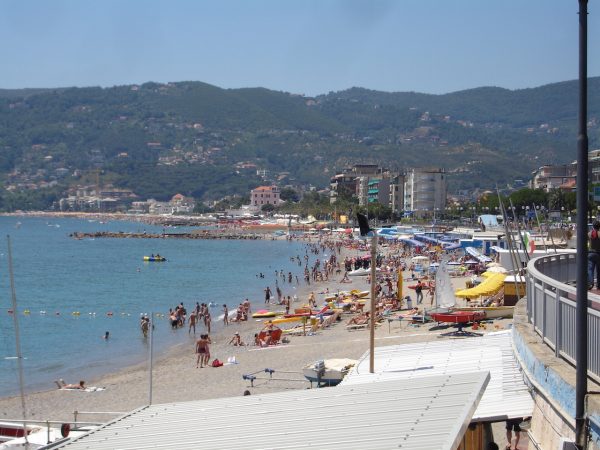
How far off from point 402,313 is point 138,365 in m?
8.09

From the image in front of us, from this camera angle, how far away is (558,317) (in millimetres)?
7430

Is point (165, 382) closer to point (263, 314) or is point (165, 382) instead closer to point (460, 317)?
point (460, 317)

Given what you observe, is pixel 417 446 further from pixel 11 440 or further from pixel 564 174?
pixel 564 174

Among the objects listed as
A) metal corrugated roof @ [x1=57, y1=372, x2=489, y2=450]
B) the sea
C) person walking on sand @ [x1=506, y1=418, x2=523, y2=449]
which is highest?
metal corrugated roof @ [x1=57, y1=372, x2=489, y2=450]

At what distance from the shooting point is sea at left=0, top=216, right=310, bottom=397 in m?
26.8

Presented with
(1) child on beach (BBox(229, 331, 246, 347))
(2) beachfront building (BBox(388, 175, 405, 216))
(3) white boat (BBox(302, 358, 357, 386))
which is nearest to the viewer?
(3) white boat (BBox(302, 358, 357, 386))

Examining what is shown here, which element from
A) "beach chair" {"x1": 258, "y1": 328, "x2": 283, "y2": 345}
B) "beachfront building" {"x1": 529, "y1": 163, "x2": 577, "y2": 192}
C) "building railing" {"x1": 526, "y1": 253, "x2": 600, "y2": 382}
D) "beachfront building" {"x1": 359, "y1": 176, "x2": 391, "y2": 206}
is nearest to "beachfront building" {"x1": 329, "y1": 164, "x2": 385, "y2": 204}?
"beachfront building" {"x1": 359, "y1": 176, "x2": 391, "y2": 206}

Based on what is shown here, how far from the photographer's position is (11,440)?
1362 cm

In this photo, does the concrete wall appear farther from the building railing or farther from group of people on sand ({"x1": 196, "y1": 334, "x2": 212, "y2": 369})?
group of people on sand ({"x1": 196, "y1": 334, "x2": 212, "y2": 369})

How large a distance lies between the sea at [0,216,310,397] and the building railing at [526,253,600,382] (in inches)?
635

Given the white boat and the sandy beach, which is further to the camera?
the sandy beach

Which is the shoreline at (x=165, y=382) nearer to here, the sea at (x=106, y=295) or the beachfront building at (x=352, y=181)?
the sea at (x=106, y=295)

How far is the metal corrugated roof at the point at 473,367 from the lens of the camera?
856 cm

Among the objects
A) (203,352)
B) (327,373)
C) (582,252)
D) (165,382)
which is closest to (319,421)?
(582,252)
